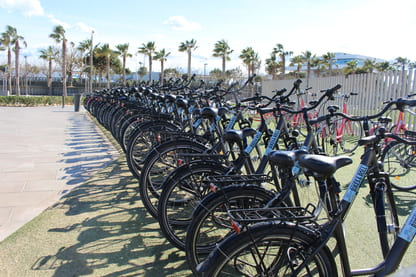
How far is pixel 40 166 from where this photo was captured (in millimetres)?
→ 5598

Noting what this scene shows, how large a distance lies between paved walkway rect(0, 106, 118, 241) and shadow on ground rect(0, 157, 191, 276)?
28 cm

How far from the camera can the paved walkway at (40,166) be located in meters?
3.75

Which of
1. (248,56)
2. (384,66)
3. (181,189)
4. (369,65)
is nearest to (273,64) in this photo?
(248,56)

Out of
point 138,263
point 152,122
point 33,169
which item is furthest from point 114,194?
point 33,169

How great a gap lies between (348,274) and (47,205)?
3.26 m

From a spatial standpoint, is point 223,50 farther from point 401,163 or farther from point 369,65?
point 401,163

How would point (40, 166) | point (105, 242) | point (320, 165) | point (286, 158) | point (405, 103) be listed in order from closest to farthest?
point (320, 165)
point (286, 158)
point (405, 103)
point (105, 242)
point (40, 166)

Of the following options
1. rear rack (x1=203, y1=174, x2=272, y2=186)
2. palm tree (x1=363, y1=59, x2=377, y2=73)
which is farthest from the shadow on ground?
palm tree (x1=363, y1=59, x2=377, y2=73)

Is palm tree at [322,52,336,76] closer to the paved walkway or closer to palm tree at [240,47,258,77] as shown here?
palm tree at [240,47,258,77]

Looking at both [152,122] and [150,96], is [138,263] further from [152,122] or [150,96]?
[150,96]

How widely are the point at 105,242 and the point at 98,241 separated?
2.7 inches

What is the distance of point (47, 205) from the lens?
3818 mm

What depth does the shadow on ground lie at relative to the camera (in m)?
2.51

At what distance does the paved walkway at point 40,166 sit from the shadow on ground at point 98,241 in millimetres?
277
